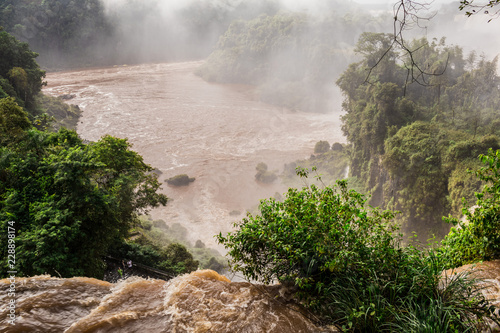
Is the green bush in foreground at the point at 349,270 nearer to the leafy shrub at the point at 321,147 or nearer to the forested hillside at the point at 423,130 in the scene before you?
the forested hillside at the point at 423,130

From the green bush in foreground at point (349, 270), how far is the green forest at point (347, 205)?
0.03m

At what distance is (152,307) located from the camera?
5.79 metres

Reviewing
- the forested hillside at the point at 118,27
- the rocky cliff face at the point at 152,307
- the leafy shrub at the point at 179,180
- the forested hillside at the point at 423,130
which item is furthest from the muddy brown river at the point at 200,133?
the rocky cliff face at the point at 152,307

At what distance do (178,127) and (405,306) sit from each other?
3942cm

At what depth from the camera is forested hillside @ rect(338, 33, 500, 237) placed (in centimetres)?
1692

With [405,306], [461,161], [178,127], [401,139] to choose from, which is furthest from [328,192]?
[178,127]

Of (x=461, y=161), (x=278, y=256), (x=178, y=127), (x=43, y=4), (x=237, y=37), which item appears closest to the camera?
(x=278, y=256)

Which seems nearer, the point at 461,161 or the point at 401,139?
the point at 461,161

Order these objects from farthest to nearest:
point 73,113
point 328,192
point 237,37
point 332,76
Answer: point 237,37 < point 332,76 < point 73,113 < point 328,192

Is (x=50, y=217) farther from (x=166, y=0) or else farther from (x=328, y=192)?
(x=166, y=0)

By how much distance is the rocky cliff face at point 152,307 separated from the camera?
514cm

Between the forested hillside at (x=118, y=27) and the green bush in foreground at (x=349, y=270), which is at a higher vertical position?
the forested hillside at (x=118, y=27)

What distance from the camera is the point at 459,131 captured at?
18.7 meters

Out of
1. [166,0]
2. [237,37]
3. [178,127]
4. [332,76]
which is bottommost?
[178,127]
